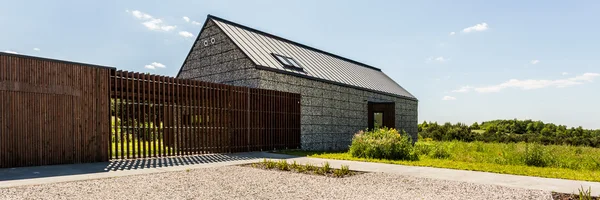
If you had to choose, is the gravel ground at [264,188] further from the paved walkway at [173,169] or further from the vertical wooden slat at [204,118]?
the vertical wooden slat at [204,118]

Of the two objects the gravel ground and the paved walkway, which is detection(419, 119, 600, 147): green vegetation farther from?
the gravel ground

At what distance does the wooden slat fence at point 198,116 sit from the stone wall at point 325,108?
55cm

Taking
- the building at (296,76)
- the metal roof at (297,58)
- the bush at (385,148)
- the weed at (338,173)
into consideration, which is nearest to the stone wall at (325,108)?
the building at (296,76)

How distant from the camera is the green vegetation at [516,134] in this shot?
36.6 meters

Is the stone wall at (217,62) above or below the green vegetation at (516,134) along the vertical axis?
above

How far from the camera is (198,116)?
44.7 feet

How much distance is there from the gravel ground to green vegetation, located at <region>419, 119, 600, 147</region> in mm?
25155

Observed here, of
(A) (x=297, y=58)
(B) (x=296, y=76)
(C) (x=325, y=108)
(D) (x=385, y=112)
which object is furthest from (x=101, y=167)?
(D) (x=385, y=112)

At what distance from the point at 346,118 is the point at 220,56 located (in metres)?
8.02

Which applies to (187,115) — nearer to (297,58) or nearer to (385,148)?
(385,148)

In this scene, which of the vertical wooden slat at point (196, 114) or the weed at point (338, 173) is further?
the vertical wooden slat at point (196, 114)

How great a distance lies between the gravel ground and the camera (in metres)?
6.46

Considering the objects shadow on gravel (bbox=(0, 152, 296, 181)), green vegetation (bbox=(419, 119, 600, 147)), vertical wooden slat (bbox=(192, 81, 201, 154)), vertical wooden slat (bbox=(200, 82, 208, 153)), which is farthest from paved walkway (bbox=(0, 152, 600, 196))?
green vegetation (bbox=(419, 119, 600, 147))

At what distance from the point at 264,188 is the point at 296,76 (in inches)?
448
